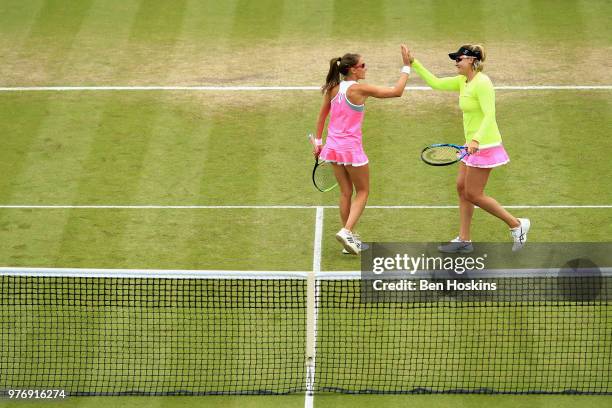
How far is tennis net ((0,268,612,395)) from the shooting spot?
9.88m

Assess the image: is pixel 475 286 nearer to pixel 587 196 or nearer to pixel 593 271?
pixel 593 271

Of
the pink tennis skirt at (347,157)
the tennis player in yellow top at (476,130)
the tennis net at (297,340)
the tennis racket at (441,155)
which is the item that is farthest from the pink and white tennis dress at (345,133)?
the tennis net at (297,340)

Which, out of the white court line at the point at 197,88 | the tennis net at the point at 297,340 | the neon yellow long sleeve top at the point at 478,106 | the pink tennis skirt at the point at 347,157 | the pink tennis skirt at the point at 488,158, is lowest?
the white court line at the point at 197,88

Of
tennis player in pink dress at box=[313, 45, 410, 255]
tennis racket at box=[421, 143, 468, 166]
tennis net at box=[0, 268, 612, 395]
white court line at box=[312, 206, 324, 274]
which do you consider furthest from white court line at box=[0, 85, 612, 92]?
tennis net at box=[0, 268, 612, 395]

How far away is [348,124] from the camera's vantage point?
11.6 metres

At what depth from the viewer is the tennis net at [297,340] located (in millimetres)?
9875

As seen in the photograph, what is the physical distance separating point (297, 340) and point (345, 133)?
2324 millimetres

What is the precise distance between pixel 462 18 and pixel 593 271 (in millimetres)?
8455

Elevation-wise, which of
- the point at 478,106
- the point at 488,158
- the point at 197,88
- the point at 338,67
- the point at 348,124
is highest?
the point at 338,67

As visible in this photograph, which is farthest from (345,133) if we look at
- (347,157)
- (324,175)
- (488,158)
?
(488,158)

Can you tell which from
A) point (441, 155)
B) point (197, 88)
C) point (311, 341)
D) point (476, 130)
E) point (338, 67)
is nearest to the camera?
point (311, 341)

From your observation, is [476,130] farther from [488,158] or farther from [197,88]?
[197,88]

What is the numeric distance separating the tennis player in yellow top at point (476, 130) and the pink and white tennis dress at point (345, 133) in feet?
2.56

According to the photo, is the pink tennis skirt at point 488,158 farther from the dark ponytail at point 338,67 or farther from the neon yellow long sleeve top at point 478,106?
the dark ponytail at point 338,67
